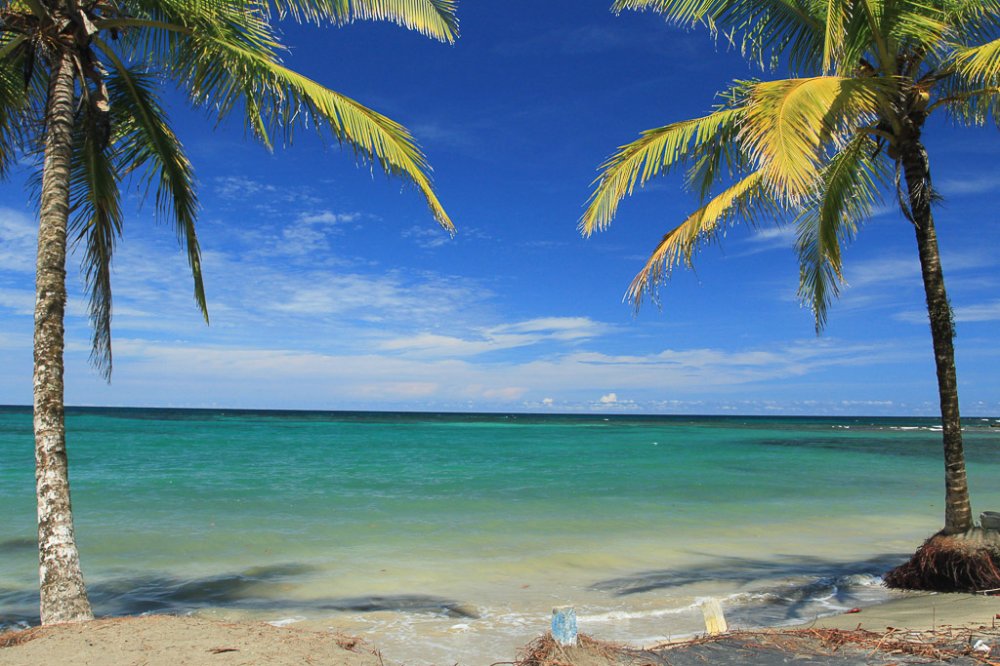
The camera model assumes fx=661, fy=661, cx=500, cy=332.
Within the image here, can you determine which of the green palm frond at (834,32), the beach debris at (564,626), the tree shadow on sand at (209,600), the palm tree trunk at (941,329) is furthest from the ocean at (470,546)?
the green palm frond at (834,32)

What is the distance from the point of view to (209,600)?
6488 mm

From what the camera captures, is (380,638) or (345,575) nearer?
(380,638)

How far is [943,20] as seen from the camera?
19.9ft

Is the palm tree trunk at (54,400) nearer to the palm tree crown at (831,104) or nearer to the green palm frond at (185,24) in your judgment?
the green palm frond at (185,24)

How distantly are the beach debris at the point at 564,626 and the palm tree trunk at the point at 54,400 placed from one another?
310 cm

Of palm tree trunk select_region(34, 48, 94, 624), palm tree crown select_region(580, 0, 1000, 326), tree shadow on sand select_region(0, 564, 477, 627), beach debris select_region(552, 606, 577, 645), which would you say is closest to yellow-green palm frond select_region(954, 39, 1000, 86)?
palm tree crown select_region(580, 0, 1000, 326)

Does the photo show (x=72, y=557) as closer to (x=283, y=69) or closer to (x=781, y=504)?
(x=283, y=69)

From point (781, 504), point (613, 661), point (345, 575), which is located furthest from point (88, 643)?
point (781, 504)

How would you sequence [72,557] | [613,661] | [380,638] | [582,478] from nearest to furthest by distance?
[613,661] < [72,557] < [380,638] < [582,478]

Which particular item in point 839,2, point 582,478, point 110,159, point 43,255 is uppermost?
point 839,2

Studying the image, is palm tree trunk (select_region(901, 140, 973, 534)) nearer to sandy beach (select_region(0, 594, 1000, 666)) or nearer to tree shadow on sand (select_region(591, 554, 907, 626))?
tree shadow on sand (select_region(591, 554, 907, 626))

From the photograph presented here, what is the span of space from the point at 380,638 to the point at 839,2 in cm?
609

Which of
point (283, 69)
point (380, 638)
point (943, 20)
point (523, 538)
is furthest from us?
point (523, 538)

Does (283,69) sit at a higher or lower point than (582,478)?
higher
